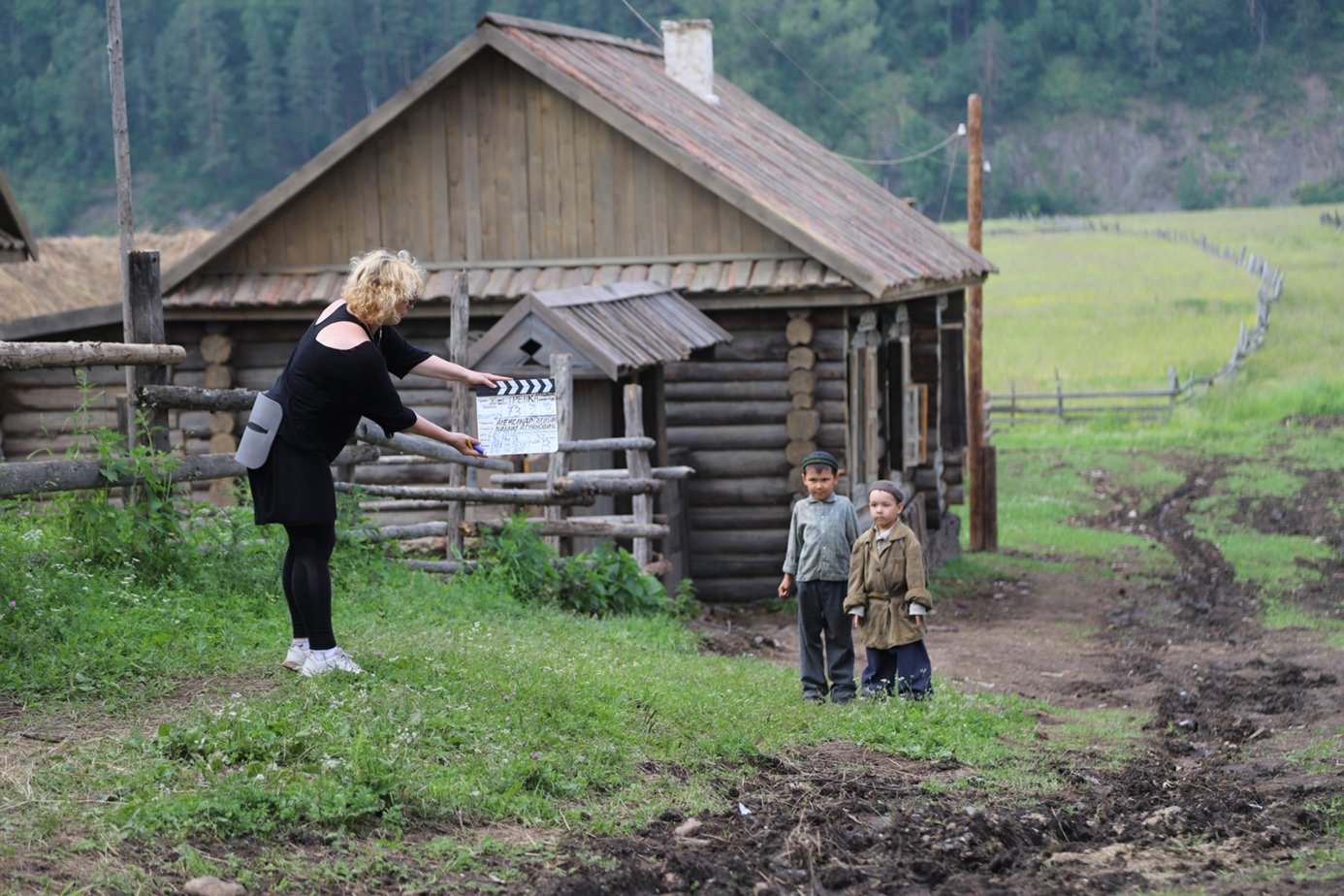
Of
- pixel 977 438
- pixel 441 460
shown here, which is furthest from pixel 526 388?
pixel 977 438

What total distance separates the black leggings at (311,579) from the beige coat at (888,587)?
3013 mm

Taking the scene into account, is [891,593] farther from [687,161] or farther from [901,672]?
[687,161]

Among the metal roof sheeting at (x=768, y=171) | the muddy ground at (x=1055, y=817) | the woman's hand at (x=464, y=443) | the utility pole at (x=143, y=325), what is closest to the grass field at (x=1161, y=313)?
the metal roof sheeting at (x=768, y=171)

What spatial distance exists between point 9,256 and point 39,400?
5.50 feet

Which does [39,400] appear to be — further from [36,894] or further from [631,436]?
[36,894]

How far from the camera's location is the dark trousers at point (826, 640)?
872 cm

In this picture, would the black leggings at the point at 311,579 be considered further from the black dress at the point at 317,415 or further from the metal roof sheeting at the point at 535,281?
the metal roof sheeting at the point at 535,281

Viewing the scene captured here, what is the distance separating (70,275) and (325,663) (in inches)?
788

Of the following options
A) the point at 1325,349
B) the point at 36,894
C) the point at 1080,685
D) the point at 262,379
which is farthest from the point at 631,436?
the point at 1325,349

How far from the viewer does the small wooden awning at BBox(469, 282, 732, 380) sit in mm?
11562

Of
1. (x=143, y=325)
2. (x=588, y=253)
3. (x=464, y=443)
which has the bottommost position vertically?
(x=464, y=443)

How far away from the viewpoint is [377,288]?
6.70m

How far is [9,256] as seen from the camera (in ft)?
55.5

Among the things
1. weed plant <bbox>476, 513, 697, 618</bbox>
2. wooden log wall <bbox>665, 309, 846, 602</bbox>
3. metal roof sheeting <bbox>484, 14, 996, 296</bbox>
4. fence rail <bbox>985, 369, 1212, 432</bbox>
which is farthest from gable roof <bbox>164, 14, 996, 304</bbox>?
fence rail <bbox>985, 369, 1212, 432</bbox>
